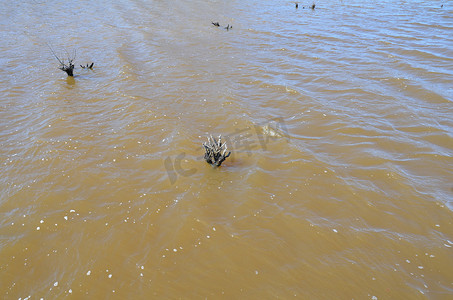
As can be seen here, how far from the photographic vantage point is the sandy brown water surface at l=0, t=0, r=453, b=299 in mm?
3141

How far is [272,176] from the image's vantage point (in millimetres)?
4512

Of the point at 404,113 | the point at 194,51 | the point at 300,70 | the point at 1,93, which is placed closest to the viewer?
the point at 404,113

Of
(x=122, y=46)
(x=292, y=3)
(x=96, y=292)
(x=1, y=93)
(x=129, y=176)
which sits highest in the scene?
(x=292, y=3)

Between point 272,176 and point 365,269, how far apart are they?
6.05ft

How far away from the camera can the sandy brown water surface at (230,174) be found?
3141 mm

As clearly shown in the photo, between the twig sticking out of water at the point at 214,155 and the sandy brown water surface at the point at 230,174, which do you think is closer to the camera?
the sandy brown water surface at the point at 230,174

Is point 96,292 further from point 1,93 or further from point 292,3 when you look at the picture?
point 292,3

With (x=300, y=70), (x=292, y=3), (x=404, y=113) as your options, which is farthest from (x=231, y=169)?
(x=292, y=3)

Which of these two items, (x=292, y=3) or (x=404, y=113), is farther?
(x=292, y=3)

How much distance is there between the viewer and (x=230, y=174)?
180 inches

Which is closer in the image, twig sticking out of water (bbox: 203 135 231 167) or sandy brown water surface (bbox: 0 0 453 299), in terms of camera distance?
sandy brown water surface (bbox: 0 0 453 299)

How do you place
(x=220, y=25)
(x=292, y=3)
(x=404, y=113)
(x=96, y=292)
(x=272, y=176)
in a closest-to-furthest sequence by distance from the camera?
(x=96, y=292) < (x=272, y=176) < (x=404, y=113) < (x=220, y=25) < (x=292, y=3)

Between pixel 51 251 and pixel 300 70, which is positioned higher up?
pixel 300 70

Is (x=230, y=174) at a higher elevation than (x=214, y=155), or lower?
lower
